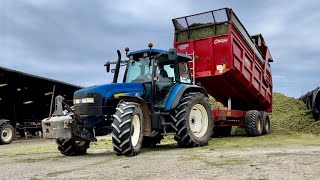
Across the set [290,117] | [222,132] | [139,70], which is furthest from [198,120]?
[290,117]

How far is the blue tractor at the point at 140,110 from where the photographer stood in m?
7.64

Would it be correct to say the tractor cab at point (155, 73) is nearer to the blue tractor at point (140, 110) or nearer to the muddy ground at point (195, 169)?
the blue tractor at point (140, 110)

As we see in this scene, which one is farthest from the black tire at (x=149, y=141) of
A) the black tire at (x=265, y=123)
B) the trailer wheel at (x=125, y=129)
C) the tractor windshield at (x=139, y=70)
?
the black tire at (x=265, y=123)

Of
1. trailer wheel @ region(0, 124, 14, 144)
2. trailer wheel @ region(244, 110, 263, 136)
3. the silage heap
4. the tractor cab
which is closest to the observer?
the tractor cab

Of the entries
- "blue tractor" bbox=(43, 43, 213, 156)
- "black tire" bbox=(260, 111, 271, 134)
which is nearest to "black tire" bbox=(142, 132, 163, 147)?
"blue tractor" bbox=(43, 43, 213, 156)

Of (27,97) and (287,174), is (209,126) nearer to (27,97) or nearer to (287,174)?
(287,174)

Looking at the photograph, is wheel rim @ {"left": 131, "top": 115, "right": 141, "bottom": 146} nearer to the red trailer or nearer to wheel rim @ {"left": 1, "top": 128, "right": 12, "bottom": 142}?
the red trailer

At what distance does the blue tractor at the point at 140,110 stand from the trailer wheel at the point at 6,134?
8661 mm

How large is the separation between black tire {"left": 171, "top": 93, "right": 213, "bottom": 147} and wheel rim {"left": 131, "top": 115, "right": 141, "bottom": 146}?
4.19ft

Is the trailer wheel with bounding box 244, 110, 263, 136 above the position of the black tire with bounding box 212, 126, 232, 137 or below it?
above

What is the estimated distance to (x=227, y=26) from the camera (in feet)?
37.2

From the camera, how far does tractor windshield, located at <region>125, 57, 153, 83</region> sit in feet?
29.2

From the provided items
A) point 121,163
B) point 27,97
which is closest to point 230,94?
point 121,163

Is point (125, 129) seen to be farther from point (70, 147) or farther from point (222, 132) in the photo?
point (222, 132)
